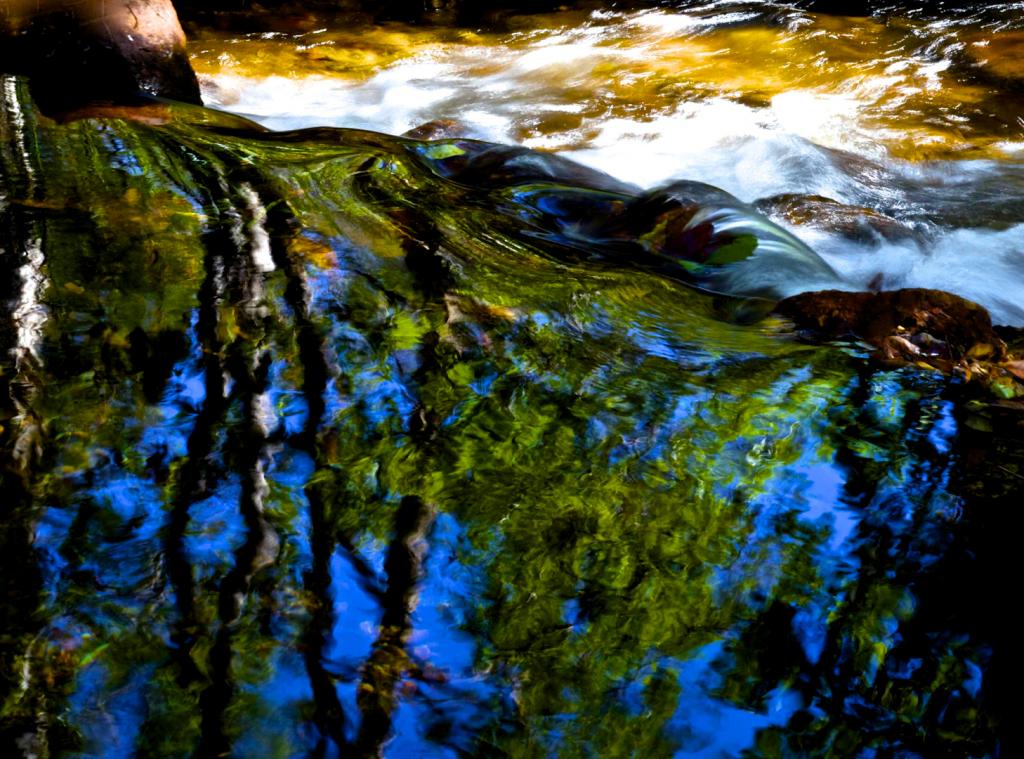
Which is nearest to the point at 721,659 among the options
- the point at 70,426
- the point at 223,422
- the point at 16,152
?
the point at 223,422

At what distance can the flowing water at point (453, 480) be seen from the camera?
5.49 ft

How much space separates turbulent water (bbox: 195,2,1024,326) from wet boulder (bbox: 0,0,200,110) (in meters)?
1.25

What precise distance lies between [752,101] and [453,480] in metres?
5.94

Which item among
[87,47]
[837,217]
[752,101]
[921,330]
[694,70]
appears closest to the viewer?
[921,330]

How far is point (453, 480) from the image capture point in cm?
219

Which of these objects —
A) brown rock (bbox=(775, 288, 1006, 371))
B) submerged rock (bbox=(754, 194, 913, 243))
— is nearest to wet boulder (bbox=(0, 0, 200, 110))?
submerged rock (bbox=(754, 194, 913, 243))

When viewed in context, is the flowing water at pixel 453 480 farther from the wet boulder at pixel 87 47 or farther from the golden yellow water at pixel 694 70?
the golden yellow water at pixel 694 70

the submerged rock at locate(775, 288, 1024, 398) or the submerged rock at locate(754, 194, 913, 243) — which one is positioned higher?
the submerged rock at locate(775, 288, 1024, 398)

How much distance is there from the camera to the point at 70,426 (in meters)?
2.20

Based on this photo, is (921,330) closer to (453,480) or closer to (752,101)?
(453,480)

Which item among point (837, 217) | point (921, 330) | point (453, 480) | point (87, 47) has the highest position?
point (87, 47)

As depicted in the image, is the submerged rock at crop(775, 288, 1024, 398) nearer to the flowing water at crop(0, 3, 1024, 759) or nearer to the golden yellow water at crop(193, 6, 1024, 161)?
the flowing water at crop(0, 3, 1024, 759)

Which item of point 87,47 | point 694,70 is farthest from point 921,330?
point 694,70

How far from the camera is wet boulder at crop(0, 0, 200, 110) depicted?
208 inches
